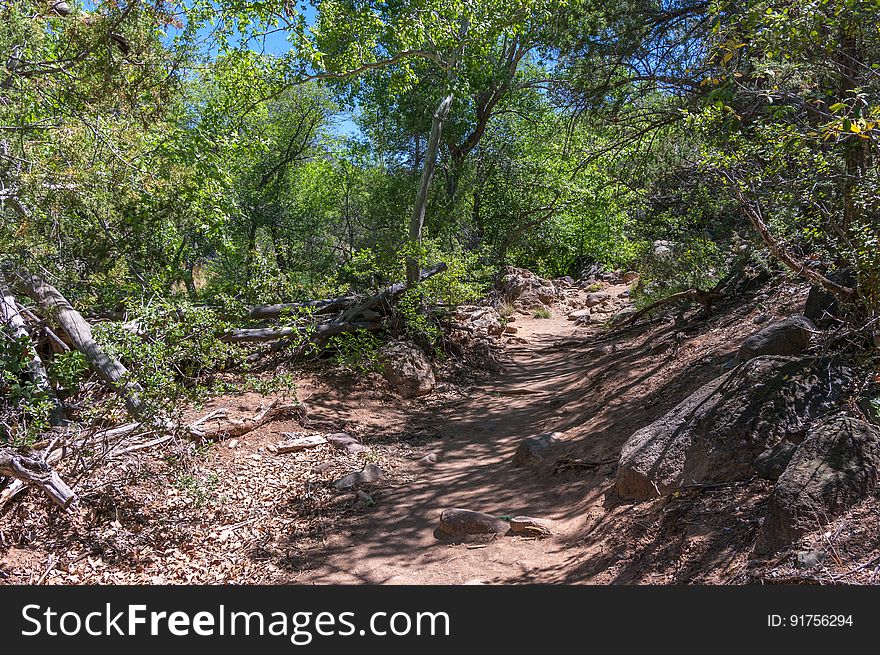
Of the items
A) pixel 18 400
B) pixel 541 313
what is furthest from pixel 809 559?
pixel 541 313

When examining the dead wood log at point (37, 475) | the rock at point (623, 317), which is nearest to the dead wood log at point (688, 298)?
the rock at point (623, 317)

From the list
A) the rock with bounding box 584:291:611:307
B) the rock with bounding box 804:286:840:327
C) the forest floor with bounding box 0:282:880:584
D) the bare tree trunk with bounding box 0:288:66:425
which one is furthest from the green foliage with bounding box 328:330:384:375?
the rock with bounding box 584:291:611:307

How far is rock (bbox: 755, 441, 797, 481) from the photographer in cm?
366

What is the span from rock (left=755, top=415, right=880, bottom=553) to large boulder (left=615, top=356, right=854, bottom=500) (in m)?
0.64

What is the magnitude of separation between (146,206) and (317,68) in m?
3.22

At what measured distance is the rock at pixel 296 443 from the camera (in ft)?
22.2

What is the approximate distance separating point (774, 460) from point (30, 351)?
20.5ft

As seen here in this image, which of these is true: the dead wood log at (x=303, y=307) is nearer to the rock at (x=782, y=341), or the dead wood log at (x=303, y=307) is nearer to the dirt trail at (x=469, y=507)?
the dirt trail at (x=469, y=507)

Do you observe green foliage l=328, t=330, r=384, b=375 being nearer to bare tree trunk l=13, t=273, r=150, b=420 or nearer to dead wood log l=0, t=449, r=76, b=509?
bare tree trunk l=13, t=273, r=150, b=420

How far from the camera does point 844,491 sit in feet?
9.91

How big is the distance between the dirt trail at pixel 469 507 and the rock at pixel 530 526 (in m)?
0.08

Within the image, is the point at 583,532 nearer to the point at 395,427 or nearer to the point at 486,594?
the point at 486,594

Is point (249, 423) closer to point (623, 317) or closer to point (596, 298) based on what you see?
point (623, 317)

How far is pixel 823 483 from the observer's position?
3061mm
